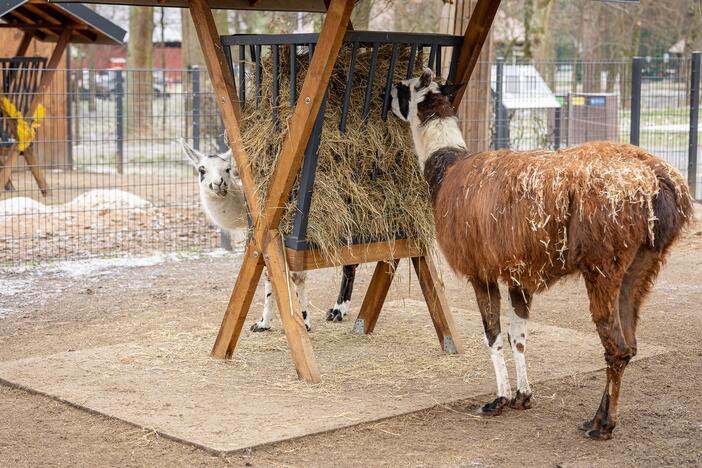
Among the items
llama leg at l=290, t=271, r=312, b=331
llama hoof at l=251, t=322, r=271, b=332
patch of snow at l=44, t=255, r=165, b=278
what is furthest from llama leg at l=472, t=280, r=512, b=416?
patch of snow at l=44, t=255, r=165, b=278

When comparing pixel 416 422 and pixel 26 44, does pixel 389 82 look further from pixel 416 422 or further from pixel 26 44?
pixel 26 44

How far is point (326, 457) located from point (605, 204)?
1.74m

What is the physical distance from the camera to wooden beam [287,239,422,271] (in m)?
5.72

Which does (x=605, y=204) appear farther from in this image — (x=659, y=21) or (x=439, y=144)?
(x=659, y=21)

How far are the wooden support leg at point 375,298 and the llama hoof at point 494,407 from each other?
5.60 feet

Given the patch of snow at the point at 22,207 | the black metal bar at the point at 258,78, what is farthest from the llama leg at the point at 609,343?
the patch of snow at the point at 22,207

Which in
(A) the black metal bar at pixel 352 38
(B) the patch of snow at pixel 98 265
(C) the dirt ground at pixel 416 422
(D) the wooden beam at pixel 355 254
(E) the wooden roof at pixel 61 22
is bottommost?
(C) the dirt ground at pixel 416 422

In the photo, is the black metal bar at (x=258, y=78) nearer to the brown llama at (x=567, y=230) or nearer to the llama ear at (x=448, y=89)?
the llama ear at (x=448, y=89)

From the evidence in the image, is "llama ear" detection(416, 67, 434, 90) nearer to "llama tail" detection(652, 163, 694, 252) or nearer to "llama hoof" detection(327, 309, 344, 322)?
"llama tail" detection(652, 163, 694, 252)

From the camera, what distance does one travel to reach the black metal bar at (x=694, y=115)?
13188 mm

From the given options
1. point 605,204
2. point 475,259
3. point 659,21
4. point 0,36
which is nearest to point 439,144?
point 475,259

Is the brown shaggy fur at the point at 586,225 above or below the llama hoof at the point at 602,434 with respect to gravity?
above

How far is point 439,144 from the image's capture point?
554 centimetres

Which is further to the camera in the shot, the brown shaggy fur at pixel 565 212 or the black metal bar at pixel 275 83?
the black metal bar at pixel 275 83
